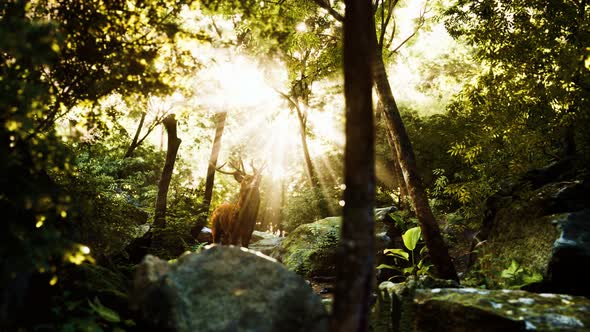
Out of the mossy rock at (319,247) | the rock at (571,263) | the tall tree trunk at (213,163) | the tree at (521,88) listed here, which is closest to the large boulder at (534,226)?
the rock at (571,263)

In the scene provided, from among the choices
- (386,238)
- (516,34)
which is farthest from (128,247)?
(516,34)

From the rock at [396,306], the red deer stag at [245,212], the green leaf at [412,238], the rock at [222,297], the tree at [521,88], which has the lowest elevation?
the rock at [396,306]

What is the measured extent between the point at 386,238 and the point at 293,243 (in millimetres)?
3414

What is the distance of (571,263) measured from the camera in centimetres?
573

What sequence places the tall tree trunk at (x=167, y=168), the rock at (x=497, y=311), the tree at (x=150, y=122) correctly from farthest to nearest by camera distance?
the tree at (x=150, y=122) → the tall tree trunk at (x=167, y=168) → the rock at (x=497, y=311)

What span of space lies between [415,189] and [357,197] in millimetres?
5543

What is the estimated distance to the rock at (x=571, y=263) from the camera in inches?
223

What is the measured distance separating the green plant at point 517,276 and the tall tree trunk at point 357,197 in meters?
4.24

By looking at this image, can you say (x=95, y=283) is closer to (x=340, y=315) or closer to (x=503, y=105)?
(x=340, y=315)

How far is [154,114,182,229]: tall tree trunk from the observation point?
10995 millimetres

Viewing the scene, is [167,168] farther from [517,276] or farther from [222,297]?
[517,276]

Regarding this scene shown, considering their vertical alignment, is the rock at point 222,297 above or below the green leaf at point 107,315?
above

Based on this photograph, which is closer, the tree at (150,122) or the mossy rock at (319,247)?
the mossy rock at (319,247)

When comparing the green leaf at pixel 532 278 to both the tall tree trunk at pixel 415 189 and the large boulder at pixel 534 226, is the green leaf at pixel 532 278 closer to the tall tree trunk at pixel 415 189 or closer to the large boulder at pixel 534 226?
the large boulder at pixel 534 226
